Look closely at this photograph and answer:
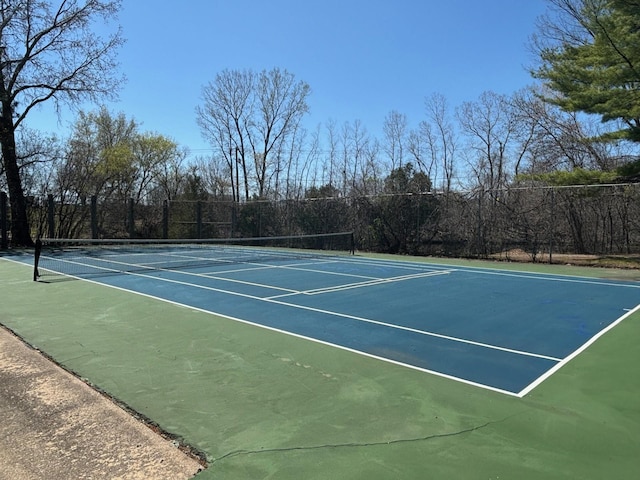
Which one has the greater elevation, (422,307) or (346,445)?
(422,307)

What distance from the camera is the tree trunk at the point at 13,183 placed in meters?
20.9

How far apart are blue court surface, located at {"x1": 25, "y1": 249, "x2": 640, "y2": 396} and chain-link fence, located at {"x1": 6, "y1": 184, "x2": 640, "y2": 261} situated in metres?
4.03

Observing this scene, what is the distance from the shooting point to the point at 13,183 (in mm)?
20969

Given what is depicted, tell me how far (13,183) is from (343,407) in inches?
894

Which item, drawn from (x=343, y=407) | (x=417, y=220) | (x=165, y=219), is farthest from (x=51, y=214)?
(x=343, y=407)

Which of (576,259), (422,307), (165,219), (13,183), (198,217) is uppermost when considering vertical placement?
(13,183)

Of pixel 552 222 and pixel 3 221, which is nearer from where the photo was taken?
pixel 552 222

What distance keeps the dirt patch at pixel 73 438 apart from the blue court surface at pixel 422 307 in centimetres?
264

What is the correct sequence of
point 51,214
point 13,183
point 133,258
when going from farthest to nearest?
point 51,214, point 13,183, point 133,258

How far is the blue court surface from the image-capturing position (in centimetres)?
515

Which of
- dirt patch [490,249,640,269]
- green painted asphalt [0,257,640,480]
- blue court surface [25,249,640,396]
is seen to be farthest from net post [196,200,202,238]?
green painted asphalt [0,257,640,480]

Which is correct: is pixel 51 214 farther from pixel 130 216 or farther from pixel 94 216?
pixel 130 216

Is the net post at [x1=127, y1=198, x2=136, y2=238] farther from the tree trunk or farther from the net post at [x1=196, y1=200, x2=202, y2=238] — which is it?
the tree trunk

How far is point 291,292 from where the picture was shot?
929 centimetres
